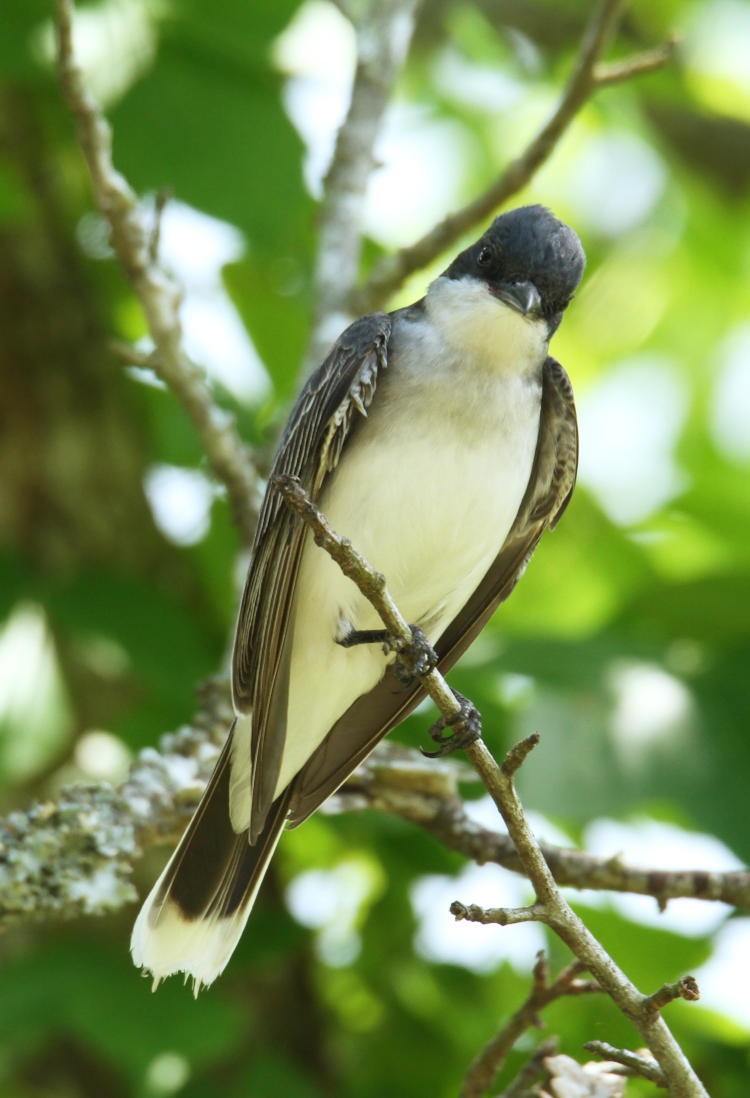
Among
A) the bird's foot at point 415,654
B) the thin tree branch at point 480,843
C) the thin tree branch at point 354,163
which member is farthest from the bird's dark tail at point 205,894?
the thin tree branch at point 354,163

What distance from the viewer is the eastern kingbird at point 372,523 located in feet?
11.2

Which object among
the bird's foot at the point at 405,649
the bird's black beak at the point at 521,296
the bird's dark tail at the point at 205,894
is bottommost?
the bird's dark tail at the point at 205,894

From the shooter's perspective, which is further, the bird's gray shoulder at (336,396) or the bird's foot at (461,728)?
the bird's gray shoulder at (336,396)

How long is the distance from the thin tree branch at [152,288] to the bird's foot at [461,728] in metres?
0.99

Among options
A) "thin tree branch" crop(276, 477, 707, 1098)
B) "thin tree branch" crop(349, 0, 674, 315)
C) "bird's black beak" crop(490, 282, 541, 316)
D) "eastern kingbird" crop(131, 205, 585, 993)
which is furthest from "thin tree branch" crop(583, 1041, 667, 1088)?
"thin tree branch" crop(349, 0, 674, 315)

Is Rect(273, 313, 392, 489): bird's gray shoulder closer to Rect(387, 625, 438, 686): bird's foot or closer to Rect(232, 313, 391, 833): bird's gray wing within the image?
Rect(232, 313, 391, 833): bird's gray wing

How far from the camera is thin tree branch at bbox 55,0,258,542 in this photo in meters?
3.48

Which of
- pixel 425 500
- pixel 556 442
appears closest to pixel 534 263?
pixel 556 442

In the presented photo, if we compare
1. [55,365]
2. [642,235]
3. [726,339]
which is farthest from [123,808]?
[726,339]

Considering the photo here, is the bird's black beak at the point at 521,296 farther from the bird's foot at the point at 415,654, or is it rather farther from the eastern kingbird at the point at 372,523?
the bird's foot at the point at 415,654

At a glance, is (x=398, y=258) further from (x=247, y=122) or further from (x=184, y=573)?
(x=184, y=573)

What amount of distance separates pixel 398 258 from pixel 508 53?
8.10ft

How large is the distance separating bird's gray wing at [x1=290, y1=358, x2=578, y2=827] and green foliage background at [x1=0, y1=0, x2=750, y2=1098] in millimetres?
172

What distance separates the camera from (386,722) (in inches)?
139
